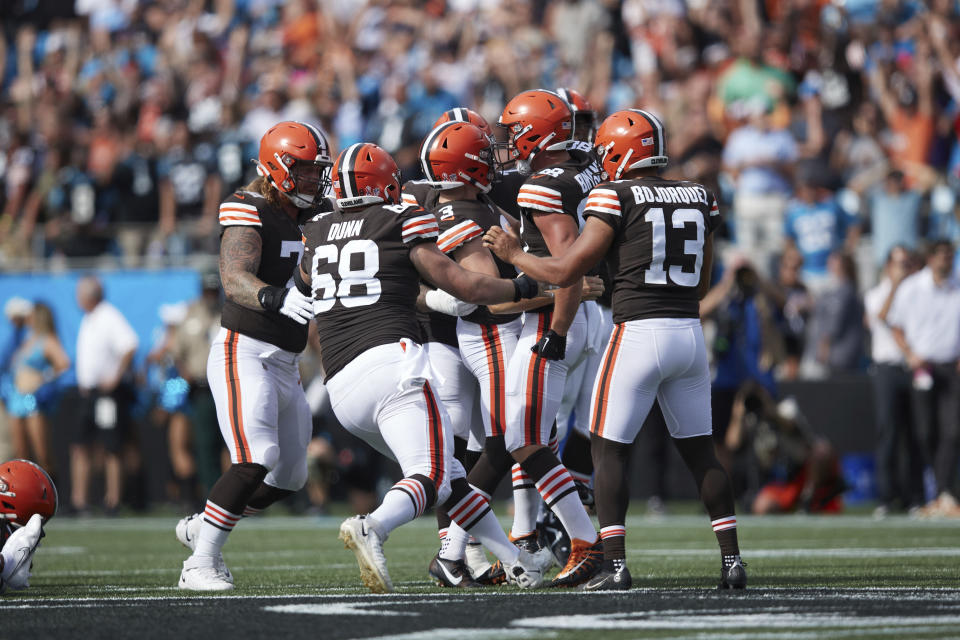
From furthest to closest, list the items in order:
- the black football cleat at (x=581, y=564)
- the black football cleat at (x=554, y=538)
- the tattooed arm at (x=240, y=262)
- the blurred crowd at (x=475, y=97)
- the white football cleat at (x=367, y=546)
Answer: the blurred crowd at (x=475, y=97)
the black football cleat at (x=554, y=538)
the tattooed arm at (x=240, y=262)
the black football cleat at (x=581, y=564)
the white football cleat at (x=367, y=546)

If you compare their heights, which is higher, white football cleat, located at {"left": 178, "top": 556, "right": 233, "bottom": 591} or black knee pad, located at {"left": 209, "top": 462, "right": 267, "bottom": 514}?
black knee pad, located at {"left": 209, "top": 462, "right": 267, "bottom": 514}

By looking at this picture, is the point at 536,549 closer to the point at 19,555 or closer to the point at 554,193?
the point at 554,193

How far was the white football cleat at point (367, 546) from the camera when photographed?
6.14 metres

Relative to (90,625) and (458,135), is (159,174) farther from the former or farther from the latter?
(90,625)

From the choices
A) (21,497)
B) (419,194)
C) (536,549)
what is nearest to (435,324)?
(419,194)

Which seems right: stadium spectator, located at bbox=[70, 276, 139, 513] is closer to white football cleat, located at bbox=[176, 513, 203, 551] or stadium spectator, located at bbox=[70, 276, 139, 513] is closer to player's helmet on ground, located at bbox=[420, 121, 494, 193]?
white football cleat, located at bbox=[176, 513, 203, 551]

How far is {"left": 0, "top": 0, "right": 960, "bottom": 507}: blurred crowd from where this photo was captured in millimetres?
13562

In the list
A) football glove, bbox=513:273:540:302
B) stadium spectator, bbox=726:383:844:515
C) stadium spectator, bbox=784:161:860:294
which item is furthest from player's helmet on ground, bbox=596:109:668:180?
stadium spectator, bbox=784:161:860:294

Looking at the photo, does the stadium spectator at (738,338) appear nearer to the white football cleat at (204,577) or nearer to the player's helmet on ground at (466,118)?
the player's helmet on ground at (466,118)

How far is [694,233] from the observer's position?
21.8ft

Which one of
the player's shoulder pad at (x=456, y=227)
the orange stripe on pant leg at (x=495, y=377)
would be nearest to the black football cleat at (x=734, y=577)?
the orange stripe on pant leg at (x=495, y=377)

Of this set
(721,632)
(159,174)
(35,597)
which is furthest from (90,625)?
(159,174)

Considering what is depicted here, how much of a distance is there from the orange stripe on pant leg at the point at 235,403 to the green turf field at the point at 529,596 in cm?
63

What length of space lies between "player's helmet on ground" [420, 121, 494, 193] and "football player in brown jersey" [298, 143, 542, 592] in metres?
0.46
